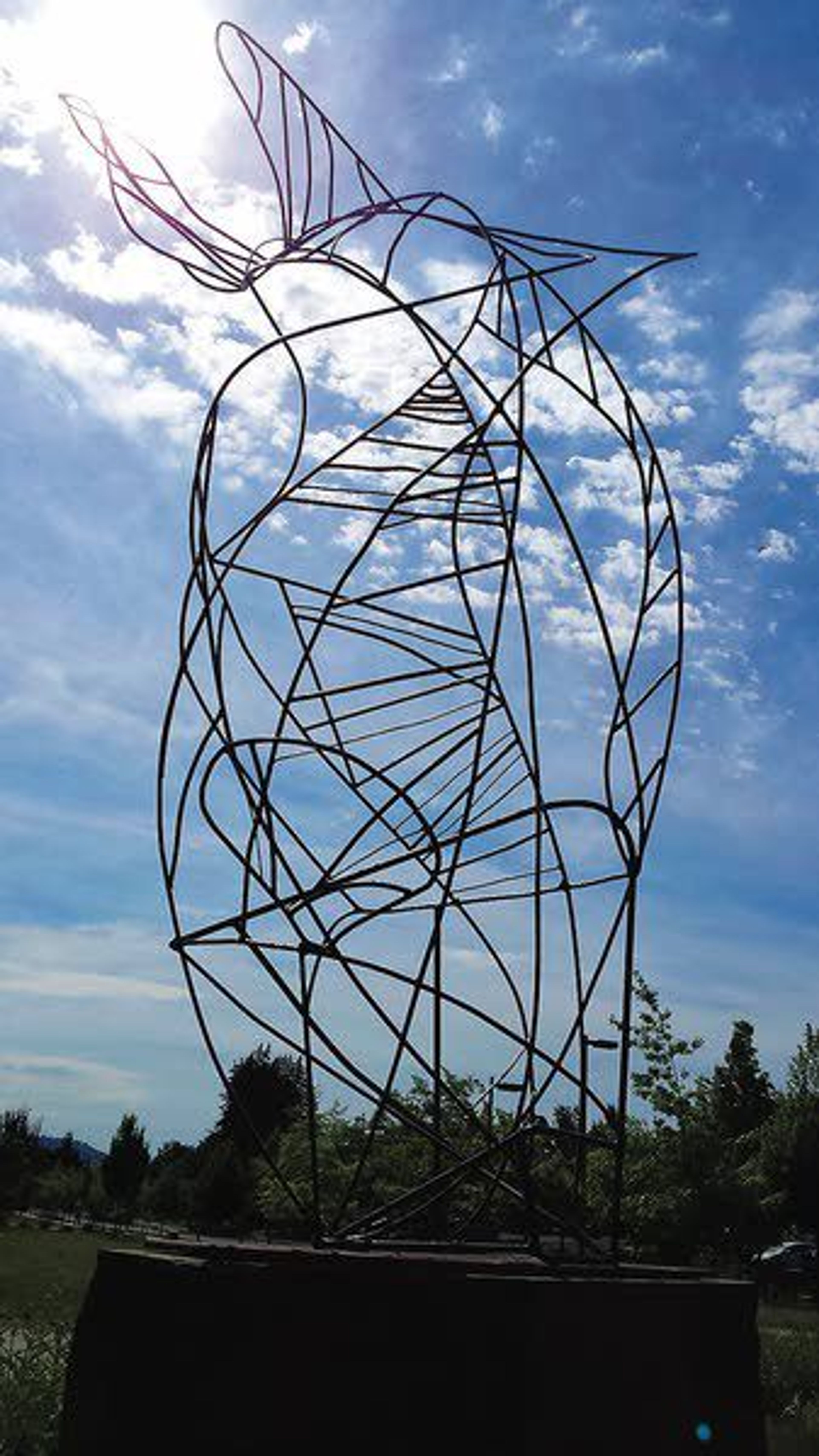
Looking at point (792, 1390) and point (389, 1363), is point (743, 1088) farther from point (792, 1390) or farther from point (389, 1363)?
point (389, 1363)

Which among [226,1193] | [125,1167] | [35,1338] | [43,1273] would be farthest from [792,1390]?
[125,1167]

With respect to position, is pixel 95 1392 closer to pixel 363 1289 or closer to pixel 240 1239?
pixel 363 1289

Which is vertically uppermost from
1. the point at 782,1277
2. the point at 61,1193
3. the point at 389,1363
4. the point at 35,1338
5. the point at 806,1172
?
the point at 806,1172

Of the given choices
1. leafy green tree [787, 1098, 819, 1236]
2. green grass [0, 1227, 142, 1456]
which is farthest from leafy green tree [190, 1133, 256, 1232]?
leafy green tree [787, 1098, 819, 1236]

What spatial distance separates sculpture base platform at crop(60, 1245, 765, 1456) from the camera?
2809mm

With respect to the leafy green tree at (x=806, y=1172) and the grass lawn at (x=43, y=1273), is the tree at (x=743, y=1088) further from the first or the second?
the grass lawn at (x=43, y=1273)

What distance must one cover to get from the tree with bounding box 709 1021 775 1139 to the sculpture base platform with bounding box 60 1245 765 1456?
24976 mm

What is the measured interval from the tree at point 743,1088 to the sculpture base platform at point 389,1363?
25.0m

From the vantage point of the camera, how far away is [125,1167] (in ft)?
160

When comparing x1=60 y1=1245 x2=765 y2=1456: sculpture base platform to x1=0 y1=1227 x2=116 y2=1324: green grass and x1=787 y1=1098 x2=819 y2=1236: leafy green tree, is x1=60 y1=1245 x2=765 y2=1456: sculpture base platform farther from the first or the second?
x1=787 y1=1098 x2=819 y2=1236: leafy green tree

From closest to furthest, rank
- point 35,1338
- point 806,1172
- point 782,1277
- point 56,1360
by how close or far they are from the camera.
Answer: point 56,1360 < point 35,1338 < point 782,1277 < point 806,1172

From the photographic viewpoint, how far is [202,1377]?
2871 mm

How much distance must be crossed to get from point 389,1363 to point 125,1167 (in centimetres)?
4938

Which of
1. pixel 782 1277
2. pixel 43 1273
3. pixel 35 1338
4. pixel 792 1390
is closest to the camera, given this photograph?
pixel 35 1338
